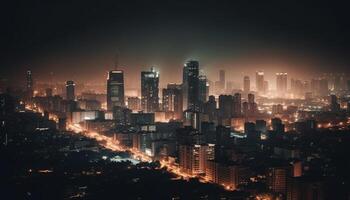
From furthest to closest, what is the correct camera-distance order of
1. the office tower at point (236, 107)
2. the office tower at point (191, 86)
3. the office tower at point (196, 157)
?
the office tower at point (191, 86) < the office tower at point (236, 107) < the office tower at point (196, 157)

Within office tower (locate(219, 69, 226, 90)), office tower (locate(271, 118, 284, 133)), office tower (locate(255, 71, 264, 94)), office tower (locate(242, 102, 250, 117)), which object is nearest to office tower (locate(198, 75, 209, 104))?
office tower (locate(242, 102, 250, 117))

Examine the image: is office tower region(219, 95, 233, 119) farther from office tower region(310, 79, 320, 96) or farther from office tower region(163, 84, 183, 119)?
office tower region(310, 79, 320, 96)

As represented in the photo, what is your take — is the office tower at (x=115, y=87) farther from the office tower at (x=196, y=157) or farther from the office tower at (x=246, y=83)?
the office tower at (x=196, y=157)

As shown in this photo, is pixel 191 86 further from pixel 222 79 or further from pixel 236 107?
pixel 222 79

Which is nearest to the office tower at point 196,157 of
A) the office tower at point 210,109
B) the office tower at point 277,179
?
the office tower at point 277,179

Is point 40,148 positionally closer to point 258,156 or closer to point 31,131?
point 31,131
